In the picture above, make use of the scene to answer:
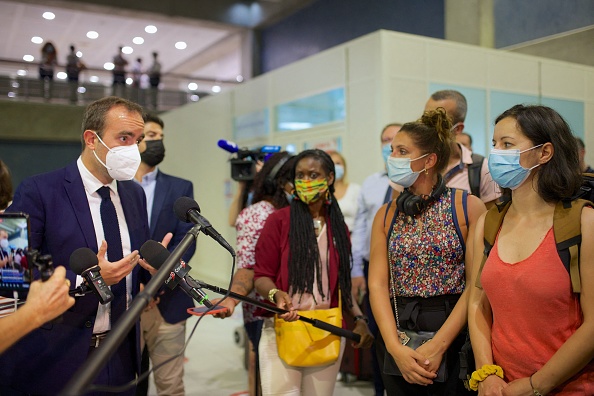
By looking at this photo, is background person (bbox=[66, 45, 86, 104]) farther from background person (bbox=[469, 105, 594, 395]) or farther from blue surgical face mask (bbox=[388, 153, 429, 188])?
background person (bbox=[469, 105, 594, 395])

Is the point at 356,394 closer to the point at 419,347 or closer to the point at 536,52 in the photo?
the point at 419,347

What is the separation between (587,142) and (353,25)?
7872mm

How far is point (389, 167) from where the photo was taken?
8.28ft

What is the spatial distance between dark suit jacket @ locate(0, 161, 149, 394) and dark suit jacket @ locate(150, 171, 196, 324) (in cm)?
119

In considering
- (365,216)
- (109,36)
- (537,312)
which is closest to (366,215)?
(365,216)

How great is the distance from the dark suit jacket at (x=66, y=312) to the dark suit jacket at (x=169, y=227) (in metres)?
1.19

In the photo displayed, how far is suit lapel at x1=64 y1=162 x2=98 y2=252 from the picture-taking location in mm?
2193

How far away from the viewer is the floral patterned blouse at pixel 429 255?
233cm

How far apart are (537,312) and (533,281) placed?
107 millimetres

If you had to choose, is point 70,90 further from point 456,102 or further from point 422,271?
point 422,271

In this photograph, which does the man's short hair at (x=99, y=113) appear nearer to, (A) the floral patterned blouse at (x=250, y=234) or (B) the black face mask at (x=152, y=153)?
(A) the floral patterned blouse at (x=250, y=234)

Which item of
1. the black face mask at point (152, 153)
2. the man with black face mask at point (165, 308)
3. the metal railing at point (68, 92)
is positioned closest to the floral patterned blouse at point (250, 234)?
the man with black face mask at point (165, 308)

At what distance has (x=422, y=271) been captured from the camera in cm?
234

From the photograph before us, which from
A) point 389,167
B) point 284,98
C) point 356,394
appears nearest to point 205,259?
point 284,98
